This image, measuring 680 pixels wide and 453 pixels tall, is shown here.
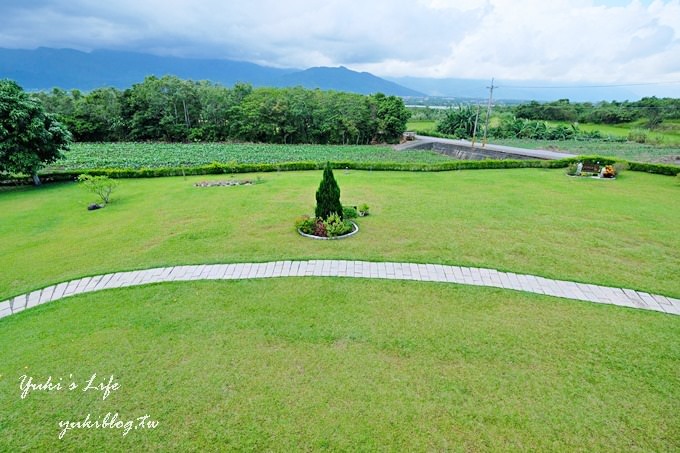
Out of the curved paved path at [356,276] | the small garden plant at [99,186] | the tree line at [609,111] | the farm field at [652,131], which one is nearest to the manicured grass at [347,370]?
the curved paved path at [356,276]

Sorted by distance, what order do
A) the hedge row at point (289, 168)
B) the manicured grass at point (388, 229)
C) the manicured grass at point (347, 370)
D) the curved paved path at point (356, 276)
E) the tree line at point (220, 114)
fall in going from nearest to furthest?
the manicured grass at point (347, 370) < the curved paved path at point (356, 276) < the manicured grass at point (388, 229) < the hedge row at point (289, 168) < the tree line at point (220, 114)

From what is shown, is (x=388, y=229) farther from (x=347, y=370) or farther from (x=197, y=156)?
(x=197, y=156)

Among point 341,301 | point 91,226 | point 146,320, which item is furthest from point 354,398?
point 91,226

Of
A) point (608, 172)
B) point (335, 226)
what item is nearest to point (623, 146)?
point (608, 172)

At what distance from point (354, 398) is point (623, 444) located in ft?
9.30

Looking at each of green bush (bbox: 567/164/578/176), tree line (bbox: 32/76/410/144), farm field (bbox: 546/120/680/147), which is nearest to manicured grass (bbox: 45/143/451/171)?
tree line (bbox: 32/76/410/144)

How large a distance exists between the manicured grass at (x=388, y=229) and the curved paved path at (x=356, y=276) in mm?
323

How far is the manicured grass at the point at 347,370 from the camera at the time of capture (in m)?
3.55

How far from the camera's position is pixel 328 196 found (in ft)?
30.4

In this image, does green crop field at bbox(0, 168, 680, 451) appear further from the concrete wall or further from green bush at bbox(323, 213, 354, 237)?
the concrete wall

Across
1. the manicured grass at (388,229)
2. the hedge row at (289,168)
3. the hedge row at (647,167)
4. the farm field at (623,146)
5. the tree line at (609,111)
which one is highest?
the tree line at (609,111)

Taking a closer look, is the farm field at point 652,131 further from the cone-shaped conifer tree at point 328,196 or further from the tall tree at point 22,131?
the tall tree at point 22,131

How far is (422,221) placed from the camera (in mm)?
10234

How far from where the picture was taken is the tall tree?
15633 mm
